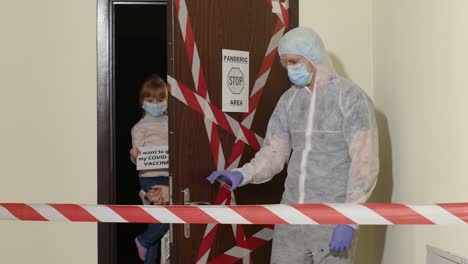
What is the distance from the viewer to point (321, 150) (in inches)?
93.9

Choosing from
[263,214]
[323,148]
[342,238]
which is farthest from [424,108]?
[263,214]

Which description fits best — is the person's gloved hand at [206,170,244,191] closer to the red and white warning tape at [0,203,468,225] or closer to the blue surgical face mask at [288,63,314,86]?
the blue surgical face mask at [288,63,314,86]

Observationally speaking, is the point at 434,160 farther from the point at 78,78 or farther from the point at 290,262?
the point at 78,78

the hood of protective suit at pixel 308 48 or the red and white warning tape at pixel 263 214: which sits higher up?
the hood of protective suit at pixel 308 48

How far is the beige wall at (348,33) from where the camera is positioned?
10.0 feet

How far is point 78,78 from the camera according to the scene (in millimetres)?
3168

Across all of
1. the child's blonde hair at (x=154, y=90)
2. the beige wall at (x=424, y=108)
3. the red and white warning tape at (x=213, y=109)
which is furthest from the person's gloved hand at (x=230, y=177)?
the child's blonde hair at (x=154, y=90)

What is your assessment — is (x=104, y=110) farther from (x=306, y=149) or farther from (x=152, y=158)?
(x=306, y=149)

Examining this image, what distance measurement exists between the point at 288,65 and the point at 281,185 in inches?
29.3

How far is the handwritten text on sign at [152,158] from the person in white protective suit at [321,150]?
1220 mm

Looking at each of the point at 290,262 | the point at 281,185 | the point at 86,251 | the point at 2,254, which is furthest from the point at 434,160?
the point at 2,254

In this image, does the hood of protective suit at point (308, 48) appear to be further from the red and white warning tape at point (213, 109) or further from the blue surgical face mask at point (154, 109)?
the blue surgical face mask at point (154, 109)

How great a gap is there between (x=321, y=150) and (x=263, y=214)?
875mm

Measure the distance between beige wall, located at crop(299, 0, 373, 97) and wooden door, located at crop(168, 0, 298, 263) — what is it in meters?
0.20
